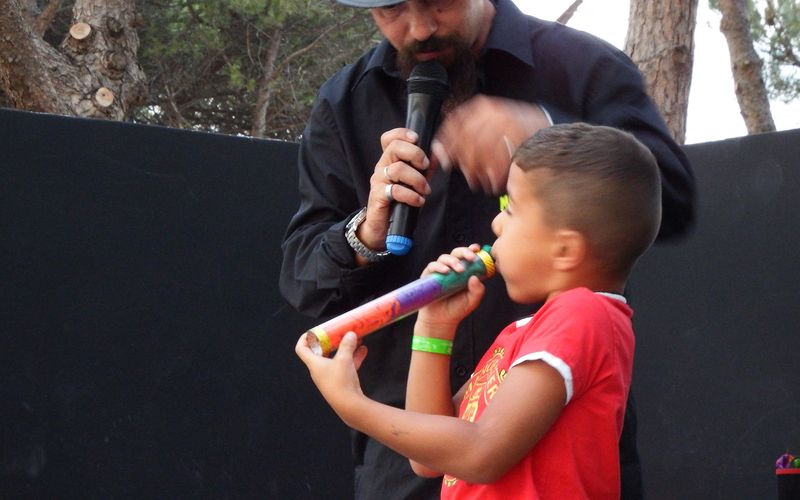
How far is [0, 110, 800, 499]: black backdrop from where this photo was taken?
344cm

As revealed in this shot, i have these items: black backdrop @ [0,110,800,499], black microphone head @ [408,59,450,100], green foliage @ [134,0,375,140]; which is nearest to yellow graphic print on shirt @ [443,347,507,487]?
black microphone head @ [408,59,450,100]

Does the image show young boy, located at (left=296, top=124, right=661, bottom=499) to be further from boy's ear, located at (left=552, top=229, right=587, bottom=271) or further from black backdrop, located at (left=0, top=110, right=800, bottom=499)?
black backdrop, located at (left=0, top=110, right=800, bottom=499)

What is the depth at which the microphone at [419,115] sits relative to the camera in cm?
196

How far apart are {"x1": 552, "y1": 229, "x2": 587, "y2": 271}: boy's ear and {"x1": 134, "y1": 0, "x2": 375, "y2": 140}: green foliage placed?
45.9 feet

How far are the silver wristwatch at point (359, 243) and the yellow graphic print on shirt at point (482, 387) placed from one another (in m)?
0.35

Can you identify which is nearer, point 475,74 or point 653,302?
point 475,74

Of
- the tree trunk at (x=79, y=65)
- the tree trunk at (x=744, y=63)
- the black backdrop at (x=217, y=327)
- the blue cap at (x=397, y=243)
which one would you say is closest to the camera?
the blue cap at (x=397, y=243)

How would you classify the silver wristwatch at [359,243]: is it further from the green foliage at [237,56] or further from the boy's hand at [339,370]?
the green foliage at [237,56]

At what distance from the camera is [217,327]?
3.87 m

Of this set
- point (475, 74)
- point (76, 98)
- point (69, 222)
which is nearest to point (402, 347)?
point (475, 74)

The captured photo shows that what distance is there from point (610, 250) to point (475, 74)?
64cm

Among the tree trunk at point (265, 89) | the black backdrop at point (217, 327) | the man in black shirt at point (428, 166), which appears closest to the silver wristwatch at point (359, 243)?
the man in black shirt at point (428, 166)

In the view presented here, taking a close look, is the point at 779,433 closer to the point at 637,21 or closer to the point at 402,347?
the point at 402,347

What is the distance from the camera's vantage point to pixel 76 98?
26.7 ft
